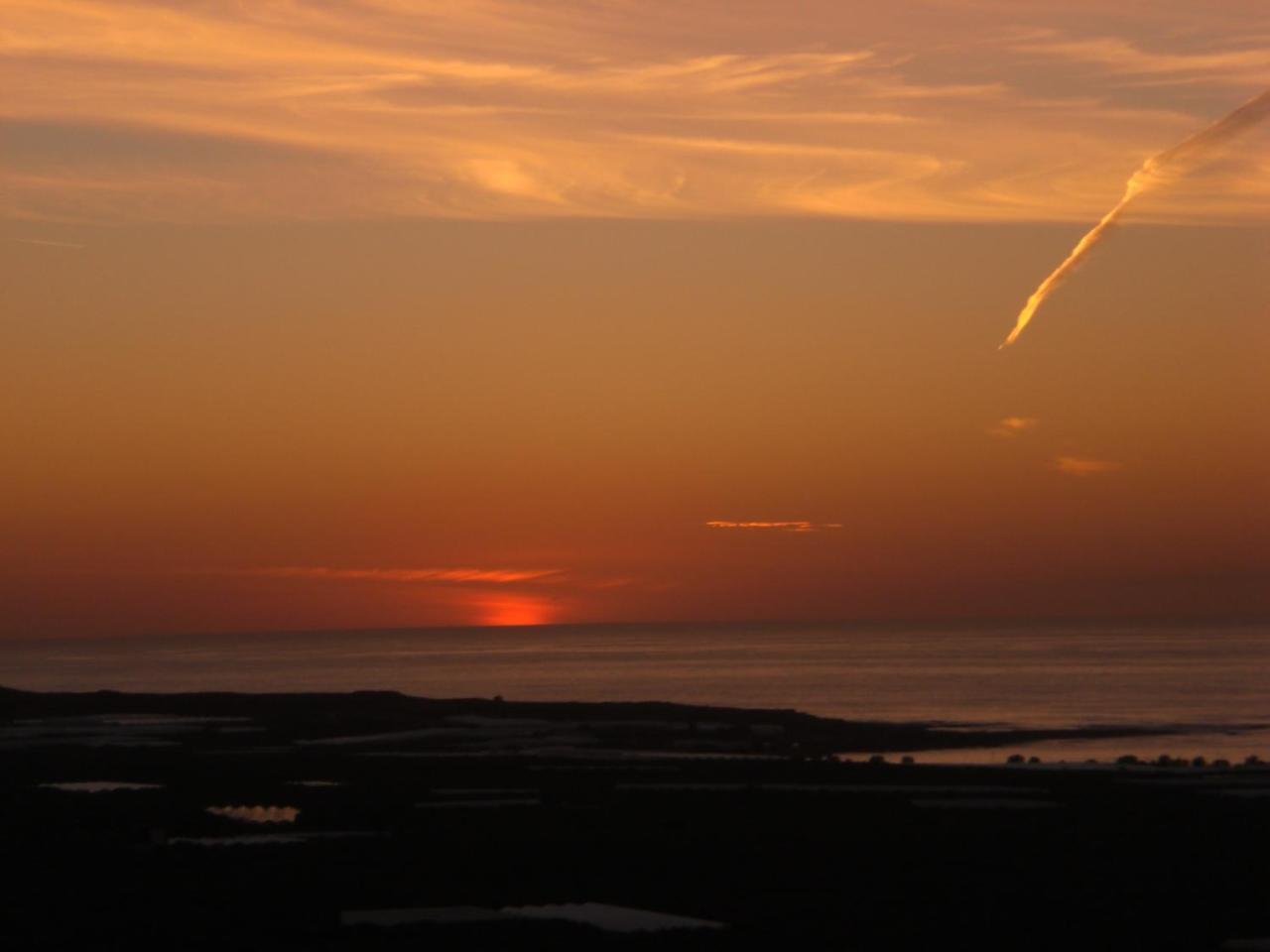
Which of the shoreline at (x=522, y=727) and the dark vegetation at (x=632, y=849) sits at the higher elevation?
the shoreline at (x=522, y=727)

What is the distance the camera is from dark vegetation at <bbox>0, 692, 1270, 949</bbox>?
2891cm

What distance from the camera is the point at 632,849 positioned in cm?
3884

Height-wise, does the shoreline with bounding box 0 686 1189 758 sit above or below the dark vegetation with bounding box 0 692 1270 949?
above

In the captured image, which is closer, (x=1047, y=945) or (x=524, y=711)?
(x=1047, y=945)

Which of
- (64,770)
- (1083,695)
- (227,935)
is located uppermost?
(1083,695)

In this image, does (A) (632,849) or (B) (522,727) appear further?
(B) (522,727)

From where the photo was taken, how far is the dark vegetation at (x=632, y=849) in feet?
94.8

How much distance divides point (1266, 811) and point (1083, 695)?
308 ft

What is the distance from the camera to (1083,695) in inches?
5413

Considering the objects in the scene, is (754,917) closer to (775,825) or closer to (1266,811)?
(775,825)

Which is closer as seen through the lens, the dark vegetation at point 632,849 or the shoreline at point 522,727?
the dark vegetation at point 632,849

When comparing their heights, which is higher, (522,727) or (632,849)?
(522,727)

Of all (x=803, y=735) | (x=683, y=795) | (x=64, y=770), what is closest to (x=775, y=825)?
(x=683, y=795)

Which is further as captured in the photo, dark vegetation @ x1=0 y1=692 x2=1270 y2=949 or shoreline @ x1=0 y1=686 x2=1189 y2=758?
shoreline @ x1=0 y1=686 x2=1189 y2=758
